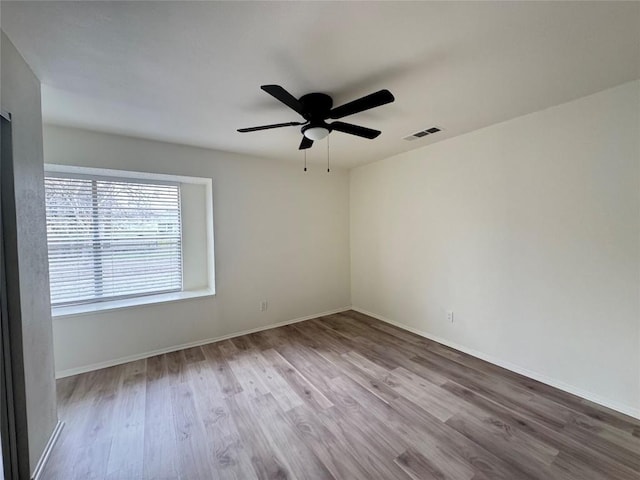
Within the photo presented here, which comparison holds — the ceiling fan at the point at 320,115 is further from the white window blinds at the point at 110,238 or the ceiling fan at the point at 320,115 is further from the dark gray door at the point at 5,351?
the white window blinds at the point at 110,238

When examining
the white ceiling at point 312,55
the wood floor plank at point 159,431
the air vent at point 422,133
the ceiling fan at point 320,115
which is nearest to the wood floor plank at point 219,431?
the wood floor plank at point 159,431

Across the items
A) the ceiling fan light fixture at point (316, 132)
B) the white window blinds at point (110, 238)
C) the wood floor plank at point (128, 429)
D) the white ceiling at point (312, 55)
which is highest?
the white ceiling at point (312, 55)

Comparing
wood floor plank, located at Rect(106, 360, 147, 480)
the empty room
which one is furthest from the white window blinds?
wood floor plank, located at Rect(106, 360, 147, 480)

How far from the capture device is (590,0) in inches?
48.0

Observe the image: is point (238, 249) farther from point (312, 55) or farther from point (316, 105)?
point (312, 55)

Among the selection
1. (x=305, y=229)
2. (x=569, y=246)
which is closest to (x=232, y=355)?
(x=305, y=229)

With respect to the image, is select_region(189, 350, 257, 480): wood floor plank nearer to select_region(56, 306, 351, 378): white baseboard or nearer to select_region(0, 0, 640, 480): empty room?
select_region(0, 0, 640, 480): empty room

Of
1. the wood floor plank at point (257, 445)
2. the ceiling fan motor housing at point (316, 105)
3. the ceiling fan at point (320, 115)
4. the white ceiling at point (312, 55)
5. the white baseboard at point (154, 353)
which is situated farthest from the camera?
the white baseboard at point (154, 353)

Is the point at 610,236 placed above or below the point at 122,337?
above

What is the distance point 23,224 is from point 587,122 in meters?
4.00

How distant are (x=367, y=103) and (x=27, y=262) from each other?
224cm

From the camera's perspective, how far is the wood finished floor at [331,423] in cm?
155

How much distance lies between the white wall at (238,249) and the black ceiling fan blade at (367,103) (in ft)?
6.78

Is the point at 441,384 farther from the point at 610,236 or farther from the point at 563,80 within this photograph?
the point at 563,80
